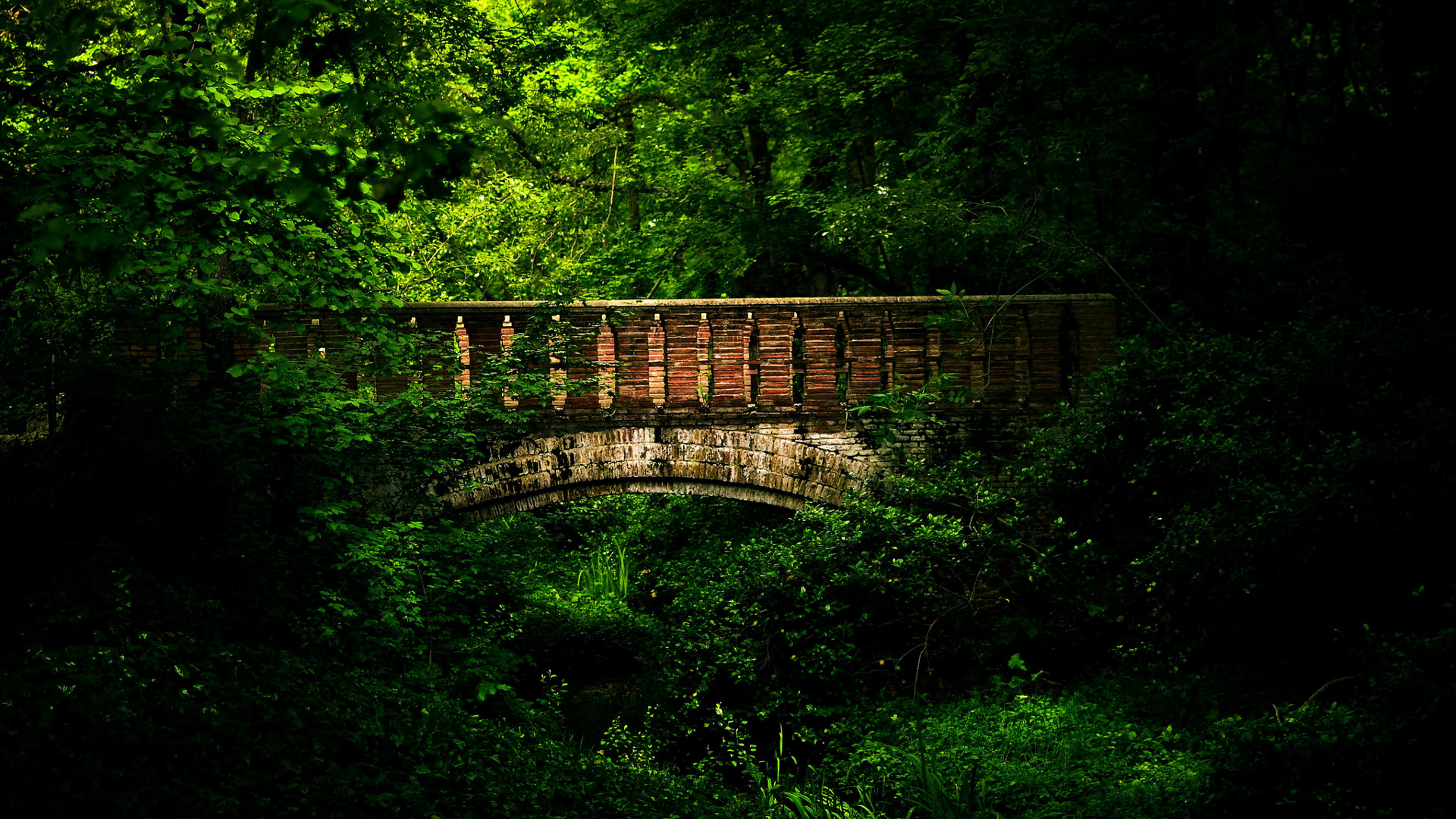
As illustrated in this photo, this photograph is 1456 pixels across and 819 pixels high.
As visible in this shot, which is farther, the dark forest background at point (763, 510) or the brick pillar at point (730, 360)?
the brick pillar at point (730, 360)

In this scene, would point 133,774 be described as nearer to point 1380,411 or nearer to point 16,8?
point 16,8

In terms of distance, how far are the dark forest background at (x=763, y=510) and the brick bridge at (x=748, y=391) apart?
0.38 metres

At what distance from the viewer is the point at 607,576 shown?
1357 cm

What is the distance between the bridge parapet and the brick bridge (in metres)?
0.01

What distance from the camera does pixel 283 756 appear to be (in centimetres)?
534

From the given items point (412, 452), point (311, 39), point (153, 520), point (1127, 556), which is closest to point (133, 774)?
point (153, 520)

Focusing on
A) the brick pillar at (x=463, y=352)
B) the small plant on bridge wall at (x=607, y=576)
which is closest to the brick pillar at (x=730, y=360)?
the brick pillar at (x=463, y=352)

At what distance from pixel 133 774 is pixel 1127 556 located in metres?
6.58

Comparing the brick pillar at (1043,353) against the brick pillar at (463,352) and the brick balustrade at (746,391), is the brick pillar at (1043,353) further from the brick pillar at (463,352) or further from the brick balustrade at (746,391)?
the brick pillar at (463,352)

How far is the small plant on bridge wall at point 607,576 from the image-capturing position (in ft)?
43.8

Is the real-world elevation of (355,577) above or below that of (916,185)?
below

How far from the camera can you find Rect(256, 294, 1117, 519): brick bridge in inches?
373

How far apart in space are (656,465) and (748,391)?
104cm

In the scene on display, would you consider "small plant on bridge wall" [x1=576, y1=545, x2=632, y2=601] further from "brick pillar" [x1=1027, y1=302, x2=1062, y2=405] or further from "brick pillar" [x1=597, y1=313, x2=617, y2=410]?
"brick pillar" [x1=1027, y1=302, x2=1062, y2=405]
